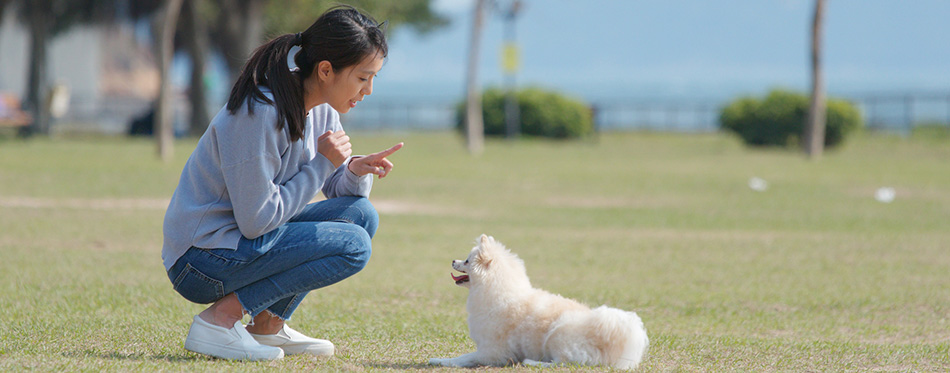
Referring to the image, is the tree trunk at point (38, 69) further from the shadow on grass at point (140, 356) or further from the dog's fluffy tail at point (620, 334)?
the dog's fluffy tail at point (620, 334)

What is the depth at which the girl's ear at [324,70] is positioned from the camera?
412cm

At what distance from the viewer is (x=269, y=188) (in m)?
3.98

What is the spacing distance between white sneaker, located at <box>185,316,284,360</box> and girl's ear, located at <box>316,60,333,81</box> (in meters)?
1.10

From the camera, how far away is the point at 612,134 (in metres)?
38.9

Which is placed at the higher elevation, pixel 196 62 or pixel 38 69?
pixel 196 62

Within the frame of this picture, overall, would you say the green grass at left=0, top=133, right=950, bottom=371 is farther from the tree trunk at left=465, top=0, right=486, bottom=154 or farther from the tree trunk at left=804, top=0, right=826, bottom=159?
the tree trunk at left=465, top=0, right=486, bottom=154

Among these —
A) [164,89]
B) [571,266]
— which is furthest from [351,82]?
[164,89]

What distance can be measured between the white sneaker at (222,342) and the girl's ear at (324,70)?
1.10 metres

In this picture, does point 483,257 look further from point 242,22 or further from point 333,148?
point 242,22

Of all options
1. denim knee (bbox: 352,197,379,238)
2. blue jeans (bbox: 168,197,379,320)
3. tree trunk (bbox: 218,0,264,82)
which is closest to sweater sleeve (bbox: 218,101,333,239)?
blue jeans (bbox: 168,197,379,320)

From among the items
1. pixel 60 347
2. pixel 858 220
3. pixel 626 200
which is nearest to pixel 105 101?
pixel 626 200

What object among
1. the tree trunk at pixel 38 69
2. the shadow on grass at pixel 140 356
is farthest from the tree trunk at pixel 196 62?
the shadow on grass at pixel 140 356

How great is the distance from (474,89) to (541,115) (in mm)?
5704

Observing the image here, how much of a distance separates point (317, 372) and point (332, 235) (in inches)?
22.0
